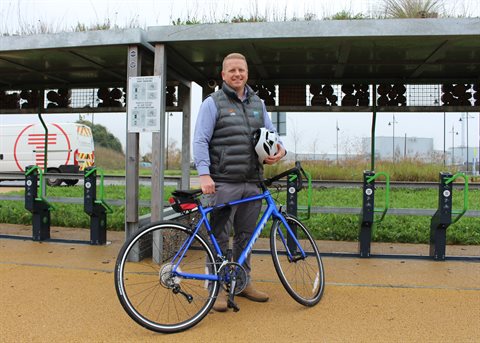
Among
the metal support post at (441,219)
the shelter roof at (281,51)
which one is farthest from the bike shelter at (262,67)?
the metal support post at (441,219)

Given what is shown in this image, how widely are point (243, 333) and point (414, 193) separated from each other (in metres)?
7.40

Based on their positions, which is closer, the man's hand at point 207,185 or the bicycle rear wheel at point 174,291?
the bicycle rear wheel at point 174,291

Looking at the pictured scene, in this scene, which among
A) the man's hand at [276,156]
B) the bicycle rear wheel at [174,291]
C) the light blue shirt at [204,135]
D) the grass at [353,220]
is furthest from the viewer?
the grass at [353,220]

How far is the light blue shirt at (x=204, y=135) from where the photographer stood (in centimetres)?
345

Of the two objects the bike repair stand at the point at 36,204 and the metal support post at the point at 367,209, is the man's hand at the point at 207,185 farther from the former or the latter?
the bike repair stand at the point at 36,204

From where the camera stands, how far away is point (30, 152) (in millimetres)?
17562

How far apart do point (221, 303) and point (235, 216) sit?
2.26ft

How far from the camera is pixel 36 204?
20.1 feet

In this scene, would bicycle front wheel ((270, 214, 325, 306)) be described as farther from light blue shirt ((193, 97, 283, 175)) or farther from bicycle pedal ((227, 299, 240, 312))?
light blue shirt ((193, 97, 283, 175))

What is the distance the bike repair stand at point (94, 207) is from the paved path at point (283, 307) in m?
0.80

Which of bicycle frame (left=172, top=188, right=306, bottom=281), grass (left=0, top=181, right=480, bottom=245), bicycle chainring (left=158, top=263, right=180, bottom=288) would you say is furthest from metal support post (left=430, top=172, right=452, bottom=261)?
bicycle chainring (left=158, top=263, right=180, bottom=288)

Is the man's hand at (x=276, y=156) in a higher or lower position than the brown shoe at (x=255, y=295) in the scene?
higher

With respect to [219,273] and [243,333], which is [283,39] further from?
[243,333]

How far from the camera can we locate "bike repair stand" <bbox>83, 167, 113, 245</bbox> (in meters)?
5.82
